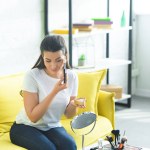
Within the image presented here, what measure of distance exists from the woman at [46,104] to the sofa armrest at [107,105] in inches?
A: 21.5

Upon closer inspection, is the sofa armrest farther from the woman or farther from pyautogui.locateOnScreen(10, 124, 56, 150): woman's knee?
pyautogui.locateOnScreen(10, 124, 56, 150): woman's knee

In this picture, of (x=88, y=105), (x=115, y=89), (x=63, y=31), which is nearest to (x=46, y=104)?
(x=88, y=105)

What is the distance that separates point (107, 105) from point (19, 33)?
101cm

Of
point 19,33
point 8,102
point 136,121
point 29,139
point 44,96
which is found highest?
point 19,33

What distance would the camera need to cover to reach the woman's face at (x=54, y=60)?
2.09 metres

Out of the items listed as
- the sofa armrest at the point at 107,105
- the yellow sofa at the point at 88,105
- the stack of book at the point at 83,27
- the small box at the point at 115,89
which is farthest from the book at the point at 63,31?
the small box at the point at 115,89

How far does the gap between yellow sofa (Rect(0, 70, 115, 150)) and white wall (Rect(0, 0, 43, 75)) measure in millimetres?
381

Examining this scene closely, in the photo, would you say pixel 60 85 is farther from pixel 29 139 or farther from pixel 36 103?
pixel 29 139

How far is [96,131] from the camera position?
2.56 metres

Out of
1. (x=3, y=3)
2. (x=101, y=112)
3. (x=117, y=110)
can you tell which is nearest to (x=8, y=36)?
(x=3, y=3)

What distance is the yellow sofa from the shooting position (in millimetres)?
2432

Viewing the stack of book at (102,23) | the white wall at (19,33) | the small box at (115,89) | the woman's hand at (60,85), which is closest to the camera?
the woman's hand at (60,85)

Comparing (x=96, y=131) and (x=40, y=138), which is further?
(x=96, y=131)

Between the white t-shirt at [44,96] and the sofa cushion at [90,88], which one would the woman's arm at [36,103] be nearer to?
the white t-shirt at [44,96]
